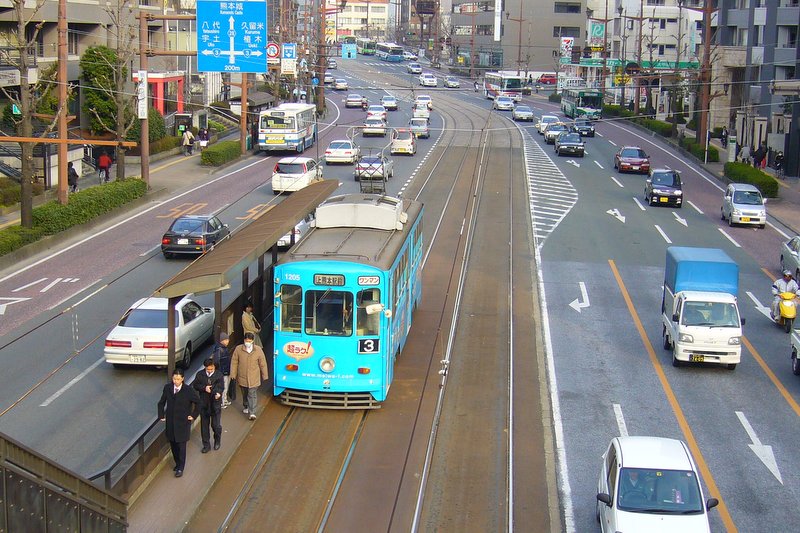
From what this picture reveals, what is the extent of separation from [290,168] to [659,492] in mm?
33224

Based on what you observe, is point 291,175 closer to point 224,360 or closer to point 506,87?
point 224,360

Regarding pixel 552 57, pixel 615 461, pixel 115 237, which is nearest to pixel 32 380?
pixel 615 461

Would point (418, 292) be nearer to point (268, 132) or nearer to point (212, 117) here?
point (268, 132)

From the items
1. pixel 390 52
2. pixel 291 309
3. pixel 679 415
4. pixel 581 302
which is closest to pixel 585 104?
pixel 581 302

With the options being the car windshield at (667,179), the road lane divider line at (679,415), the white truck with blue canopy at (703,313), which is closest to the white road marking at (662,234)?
the car windshield at (667,179)

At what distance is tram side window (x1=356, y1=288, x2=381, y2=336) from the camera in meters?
17.9

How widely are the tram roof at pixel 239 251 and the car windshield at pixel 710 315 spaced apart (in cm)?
880

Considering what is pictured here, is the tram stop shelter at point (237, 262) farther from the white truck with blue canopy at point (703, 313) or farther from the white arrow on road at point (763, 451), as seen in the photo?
the white arrow on road at point (763, 451)

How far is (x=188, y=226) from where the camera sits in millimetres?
32531

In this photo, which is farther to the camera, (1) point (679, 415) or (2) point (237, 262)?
(1) point (679, 415)

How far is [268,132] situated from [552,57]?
87512 millimetres

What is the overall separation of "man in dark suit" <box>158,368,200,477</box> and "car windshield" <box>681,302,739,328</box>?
39.9ft

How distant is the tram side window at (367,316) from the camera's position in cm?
1789

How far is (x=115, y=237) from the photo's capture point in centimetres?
3597
